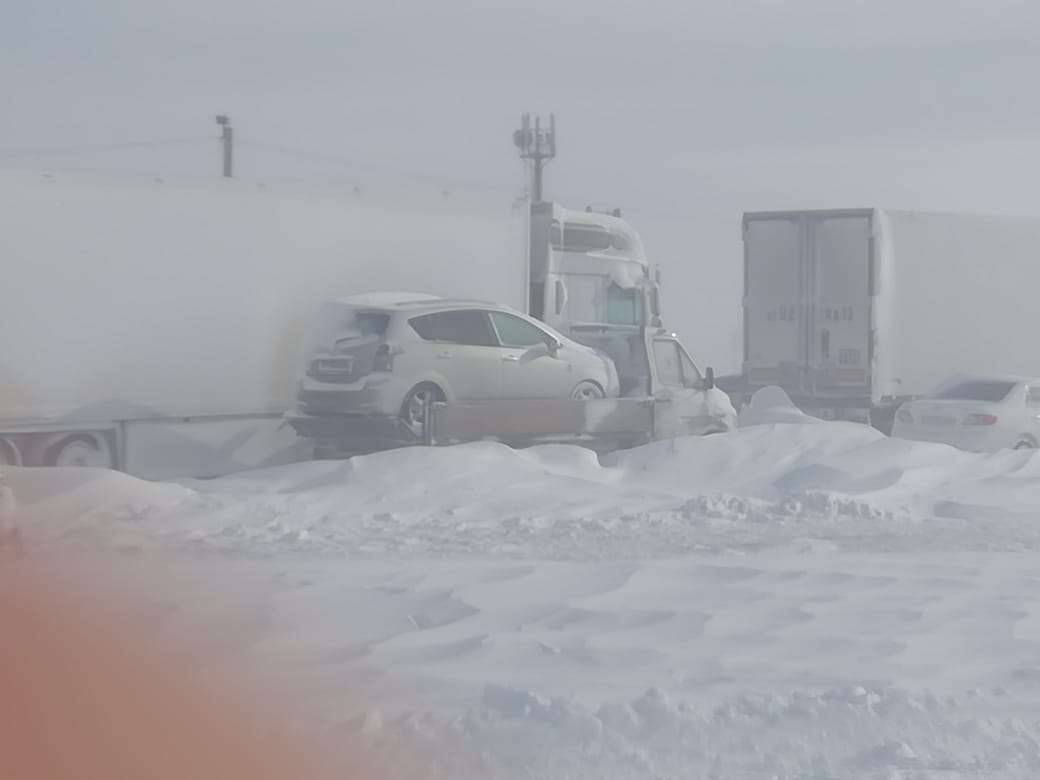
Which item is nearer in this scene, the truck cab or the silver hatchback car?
the silver hatchback car

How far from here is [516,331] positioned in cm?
1420

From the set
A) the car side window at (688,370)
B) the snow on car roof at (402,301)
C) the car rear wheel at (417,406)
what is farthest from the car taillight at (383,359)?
the car side window at (688,370)

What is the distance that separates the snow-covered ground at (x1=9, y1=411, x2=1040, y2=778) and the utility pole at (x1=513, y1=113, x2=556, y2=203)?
259 centimetres

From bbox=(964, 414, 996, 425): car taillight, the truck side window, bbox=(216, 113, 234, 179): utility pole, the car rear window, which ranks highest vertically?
bbox=(216, 113, 234, 179): utility pole

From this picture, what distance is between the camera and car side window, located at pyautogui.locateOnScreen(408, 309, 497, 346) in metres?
13.5

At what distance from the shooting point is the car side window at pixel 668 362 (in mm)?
15180

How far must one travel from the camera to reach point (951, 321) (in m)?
18.7

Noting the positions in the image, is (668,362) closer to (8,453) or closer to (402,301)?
(402,301)

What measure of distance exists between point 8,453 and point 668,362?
6.50 m

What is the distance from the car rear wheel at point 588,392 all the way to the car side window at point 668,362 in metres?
0.77

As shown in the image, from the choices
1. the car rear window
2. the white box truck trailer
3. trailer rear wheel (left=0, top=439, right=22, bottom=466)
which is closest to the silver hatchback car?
trailer rear wheel (left=0, top=439, right=22, bottom=466)

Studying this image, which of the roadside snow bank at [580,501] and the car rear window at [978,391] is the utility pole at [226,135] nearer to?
the roadside snow bank at [580,501]

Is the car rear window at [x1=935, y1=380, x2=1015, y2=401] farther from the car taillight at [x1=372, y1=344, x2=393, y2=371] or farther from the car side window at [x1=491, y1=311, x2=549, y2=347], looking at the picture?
the car taillight at [x1=372, y1=344, x2=393, y2=371]

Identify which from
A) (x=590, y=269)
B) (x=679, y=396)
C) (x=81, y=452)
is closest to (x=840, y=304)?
(x=679, y=396)
